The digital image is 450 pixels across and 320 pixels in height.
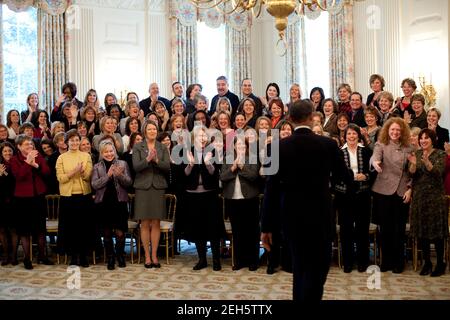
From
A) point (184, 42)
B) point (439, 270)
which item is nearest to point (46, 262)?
point (439, 270)

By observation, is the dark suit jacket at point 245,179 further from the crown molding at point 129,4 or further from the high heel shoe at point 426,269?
the crown molding at point 129,4

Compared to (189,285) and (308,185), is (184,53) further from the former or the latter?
(308,185)

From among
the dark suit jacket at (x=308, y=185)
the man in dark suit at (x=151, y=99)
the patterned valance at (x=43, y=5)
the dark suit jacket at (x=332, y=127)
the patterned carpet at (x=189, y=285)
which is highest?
the patterned valance at (x=43, y=5)

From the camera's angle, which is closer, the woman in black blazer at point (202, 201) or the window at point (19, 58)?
the woman in black blazer at point (202, 201)

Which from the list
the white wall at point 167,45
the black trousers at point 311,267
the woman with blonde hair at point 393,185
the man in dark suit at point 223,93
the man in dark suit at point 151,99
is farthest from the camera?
the white wall at point 167,45

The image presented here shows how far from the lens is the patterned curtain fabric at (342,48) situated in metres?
13.1

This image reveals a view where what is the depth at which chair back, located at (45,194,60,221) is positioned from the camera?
778 centimetres

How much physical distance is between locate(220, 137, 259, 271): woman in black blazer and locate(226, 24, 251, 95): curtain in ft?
24.2

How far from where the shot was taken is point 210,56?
47.2 ft

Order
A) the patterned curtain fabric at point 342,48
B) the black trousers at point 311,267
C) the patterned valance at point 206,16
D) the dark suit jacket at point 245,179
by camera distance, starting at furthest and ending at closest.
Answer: the patterned valance at point 206,16 < the patterned curtain fabric at point 342,48 < the dark suit jacket at point 245,179 < the black trousers at point 311,267

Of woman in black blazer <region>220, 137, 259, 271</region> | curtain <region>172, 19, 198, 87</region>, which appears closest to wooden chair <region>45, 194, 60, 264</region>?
woman in black blazer <region>220, 137, 259, 271</region>

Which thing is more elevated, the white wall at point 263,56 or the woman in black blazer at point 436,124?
the white wall at point 263,56

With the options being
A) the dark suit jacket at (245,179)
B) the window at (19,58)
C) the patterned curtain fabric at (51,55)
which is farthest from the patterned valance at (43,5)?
the dark suit jacket at (245,179)

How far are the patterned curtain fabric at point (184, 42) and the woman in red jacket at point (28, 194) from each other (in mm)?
6566
